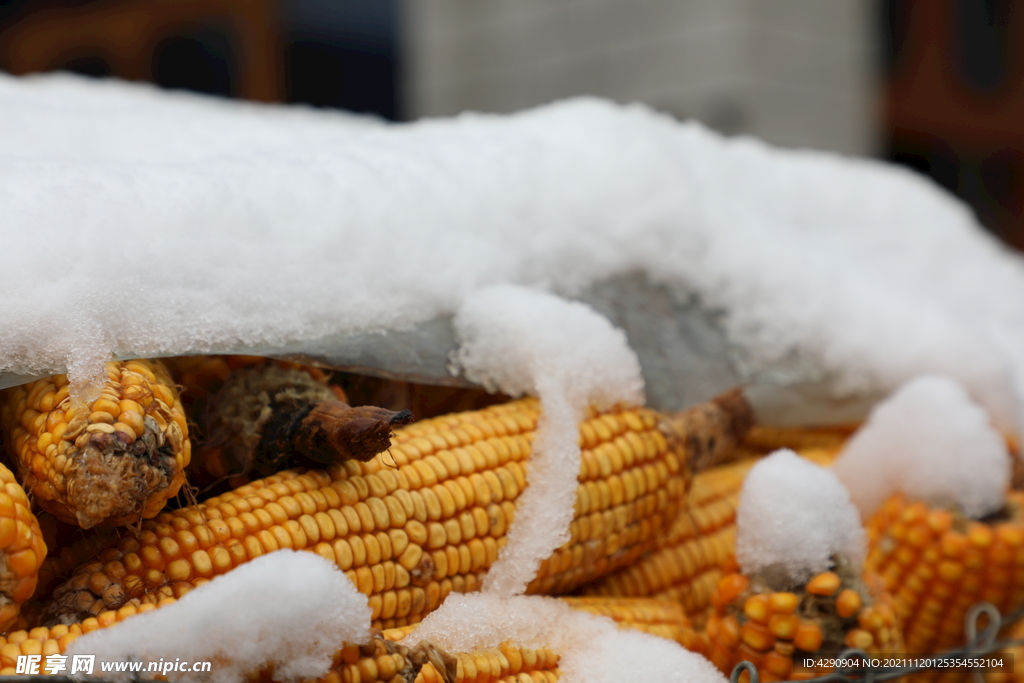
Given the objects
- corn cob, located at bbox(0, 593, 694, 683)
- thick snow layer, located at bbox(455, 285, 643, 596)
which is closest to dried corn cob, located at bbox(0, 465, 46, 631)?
corn cob, located at bbox(0, 593, 694, 683)

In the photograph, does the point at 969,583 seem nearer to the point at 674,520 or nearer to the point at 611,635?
the point at 674,520

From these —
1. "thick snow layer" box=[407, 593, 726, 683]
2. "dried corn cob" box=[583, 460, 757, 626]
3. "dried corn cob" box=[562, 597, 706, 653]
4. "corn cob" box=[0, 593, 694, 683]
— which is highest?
"corn cob" box=[0, 593, 694, 683]

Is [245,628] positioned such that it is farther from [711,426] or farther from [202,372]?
[711,426]

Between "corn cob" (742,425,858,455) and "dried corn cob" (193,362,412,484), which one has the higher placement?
"dried corn cob" (193,362,412,484)

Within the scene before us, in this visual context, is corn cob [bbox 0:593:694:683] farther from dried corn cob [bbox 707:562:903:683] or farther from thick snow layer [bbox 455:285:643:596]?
dried corn cob [bbox 707:562:903:683]

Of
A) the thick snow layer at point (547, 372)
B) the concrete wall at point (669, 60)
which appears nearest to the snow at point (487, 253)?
the thick snow layer at point (547, 372)

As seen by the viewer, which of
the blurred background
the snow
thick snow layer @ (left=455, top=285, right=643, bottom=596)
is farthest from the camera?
the blurred background

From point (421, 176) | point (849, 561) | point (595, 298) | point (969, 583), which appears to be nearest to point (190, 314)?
point (421, 176)
